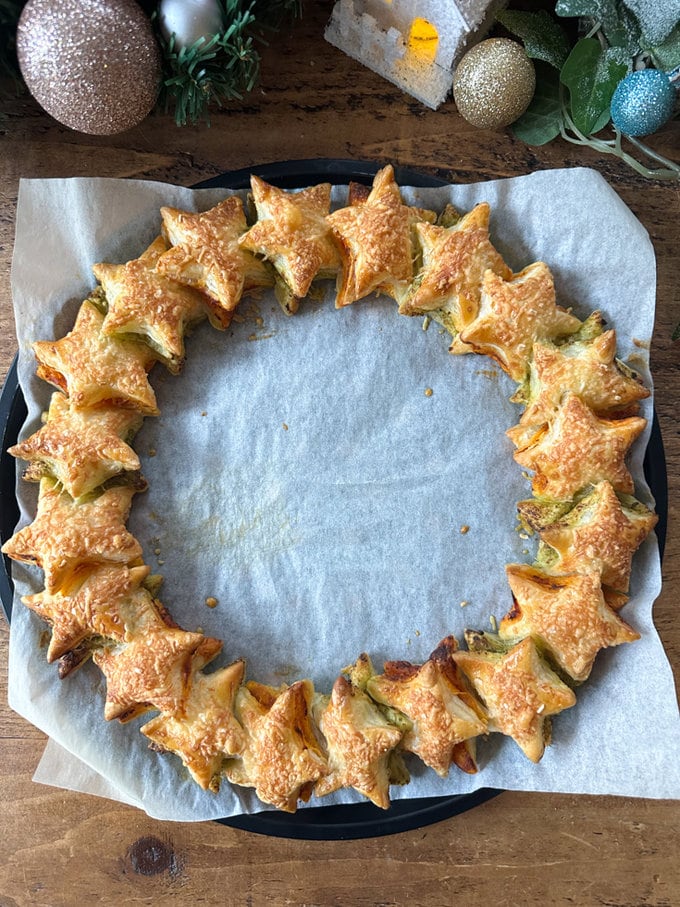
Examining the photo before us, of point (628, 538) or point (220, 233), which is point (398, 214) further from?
point (628, 538)

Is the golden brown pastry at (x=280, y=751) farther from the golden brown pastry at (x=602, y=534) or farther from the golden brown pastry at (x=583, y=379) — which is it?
the golden brown pastry at (x=583, y=379)

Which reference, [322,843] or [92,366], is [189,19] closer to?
[92,366]

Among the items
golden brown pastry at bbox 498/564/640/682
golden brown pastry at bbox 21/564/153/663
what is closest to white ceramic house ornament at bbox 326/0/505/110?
golden brown pastry at bbox 498/564/640/682

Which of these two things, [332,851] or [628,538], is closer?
[628,538]

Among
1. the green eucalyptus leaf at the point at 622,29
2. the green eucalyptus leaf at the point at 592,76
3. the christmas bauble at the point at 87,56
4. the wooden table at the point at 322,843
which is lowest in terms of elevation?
the wooden table at the point at 322,843

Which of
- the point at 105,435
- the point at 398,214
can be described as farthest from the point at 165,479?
the point at 398,214

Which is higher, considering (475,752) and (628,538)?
(628,538)

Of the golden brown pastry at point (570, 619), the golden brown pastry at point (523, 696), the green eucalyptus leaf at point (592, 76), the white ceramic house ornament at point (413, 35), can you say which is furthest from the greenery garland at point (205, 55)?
the golden brown pastry at point (523, 696)
